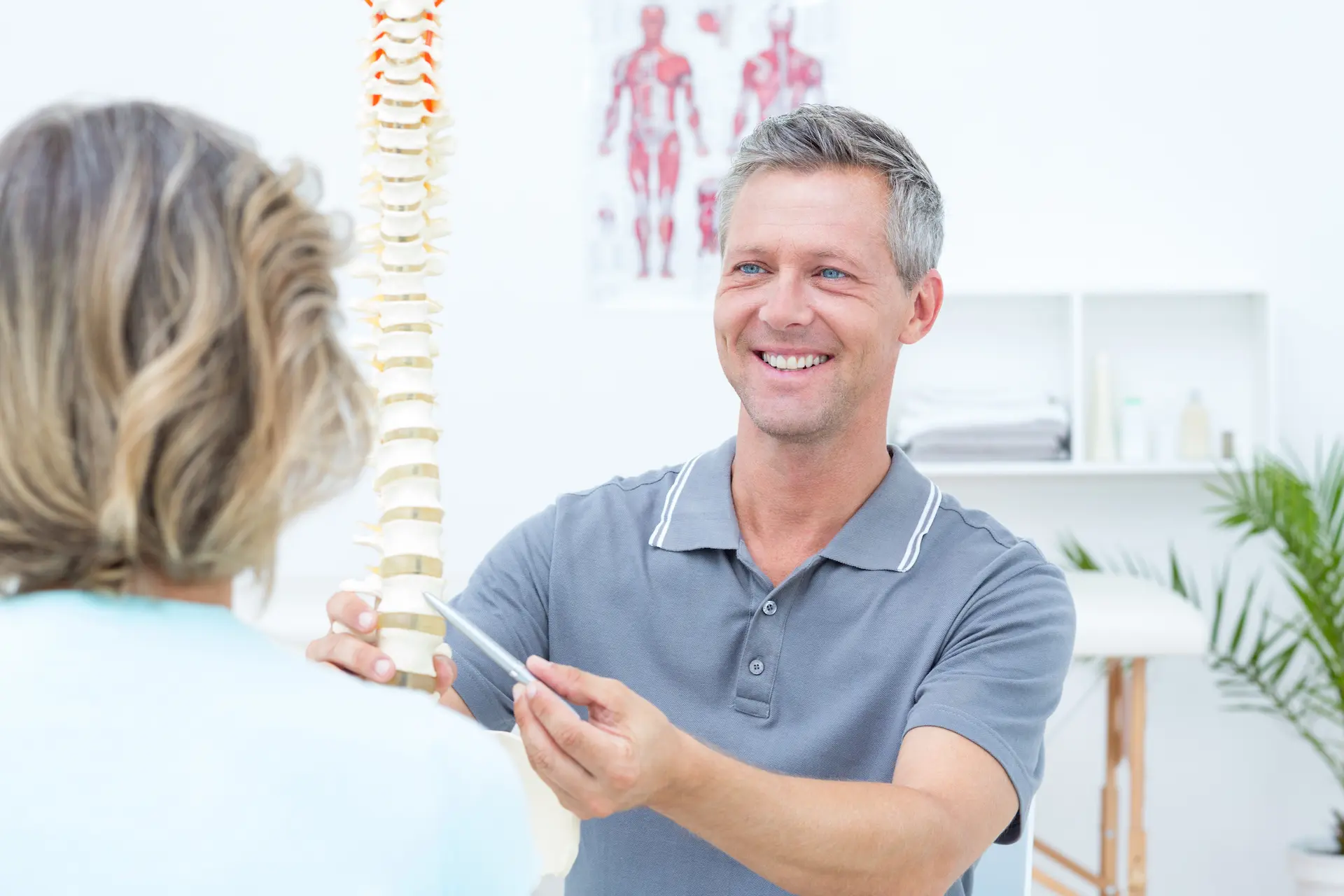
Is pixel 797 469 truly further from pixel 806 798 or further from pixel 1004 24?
pixel 1004 24

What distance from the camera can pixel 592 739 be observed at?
2.75 ft

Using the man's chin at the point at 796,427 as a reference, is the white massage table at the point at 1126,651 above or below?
below

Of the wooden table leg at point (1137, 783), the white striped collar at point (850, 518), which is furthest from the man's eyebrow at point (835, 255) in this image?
the wooden table leg at point (1137, 783)

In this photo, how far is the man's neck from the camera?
4.63 ft

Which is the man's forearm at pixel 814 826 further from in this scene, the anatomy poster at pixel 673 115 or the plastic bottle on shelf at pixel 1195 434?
the anatomy poster at pixel 673 115

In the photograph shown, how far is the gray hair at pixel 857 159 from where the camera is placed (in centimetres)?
142

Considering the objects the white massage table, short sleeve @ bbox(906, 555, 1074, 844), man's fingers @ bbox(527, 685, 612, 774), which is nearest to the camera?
man's fingers @ bbox(527, 685, 612, 774)

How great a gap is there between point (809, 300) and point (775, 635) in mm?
365

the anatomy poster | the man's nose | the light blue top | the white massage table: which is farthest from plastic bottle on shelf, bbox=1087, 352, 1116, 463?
the light blue top

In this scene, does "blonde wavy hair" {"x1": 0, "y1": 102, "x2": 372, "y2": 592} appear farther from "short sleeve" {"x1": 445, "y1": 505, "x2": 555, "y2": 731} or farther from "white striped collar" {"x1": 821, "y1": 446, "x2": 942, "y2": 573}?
"white striped collar" {"x1": 821, "y1": 446, "x2": 942, "y2": 573}

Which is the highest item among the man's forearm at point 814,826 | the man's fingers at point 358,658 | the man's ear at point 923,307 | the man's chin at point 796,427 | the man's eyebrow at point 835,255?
the man's eyebrow at point 835,255

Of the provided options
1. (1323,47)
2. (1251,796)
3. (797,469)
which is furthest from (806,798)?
(1323,47)

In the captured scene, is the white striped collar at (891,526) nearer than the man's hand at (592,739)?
No

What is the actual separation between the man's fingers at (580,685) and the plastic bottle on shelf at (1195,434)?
7.66 feet
